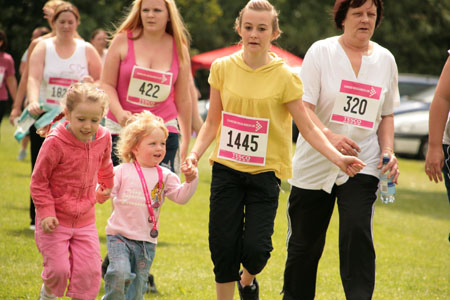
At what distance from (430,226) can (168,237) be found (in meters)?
4.26

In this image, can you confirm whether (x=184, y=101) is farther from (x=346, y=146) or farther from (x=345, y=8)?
(x=346, y=146)

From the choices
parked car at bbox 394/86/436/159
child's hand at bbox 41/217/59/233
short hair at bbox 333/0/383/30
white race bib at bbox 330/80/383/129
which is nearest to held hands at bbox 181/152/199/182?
child's hand at bbox 41/217/59/233

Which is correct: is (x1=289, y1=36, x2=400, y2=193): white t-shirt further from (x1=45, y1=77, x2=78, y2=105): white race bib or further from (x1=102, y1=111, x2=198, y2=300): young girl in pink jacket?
(x1=45, y1=77, x2=78, y2=105): white race bib

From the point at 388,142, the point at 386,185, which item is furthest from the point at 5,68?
the point at 386,185

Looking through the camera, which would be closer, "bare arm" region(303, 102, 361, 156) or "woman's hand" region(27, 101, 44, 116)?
"bare arm" region(303, 102, 361, 156)

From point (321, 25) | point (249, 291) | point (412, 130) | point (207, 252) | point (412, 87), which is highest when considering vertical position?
point (249, 291)

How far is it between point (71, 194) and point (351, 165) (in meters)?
1.62

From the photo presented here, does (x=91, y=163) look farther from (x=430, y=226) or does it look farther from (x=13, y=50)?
(x=13, y=50)

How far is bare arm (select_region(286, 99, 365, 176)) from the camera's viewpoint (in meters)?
4.77

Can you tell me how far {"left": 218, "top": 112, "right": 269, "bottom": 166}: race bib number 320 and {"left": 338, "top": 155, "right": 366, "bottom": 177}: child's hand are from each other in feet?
1.69

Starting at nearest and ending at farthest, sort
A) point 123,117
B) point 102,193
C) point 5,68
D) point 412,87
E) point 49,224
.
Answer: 1. point 49,224
2. point 102,193
3. point 123,117
4. point 5,68
5. point 412,87

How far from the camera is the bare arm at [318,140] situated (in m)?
4.77

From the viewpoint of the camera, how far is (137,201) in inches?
196

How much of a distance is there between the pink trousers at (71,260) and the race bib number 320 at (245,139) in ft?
3.23
